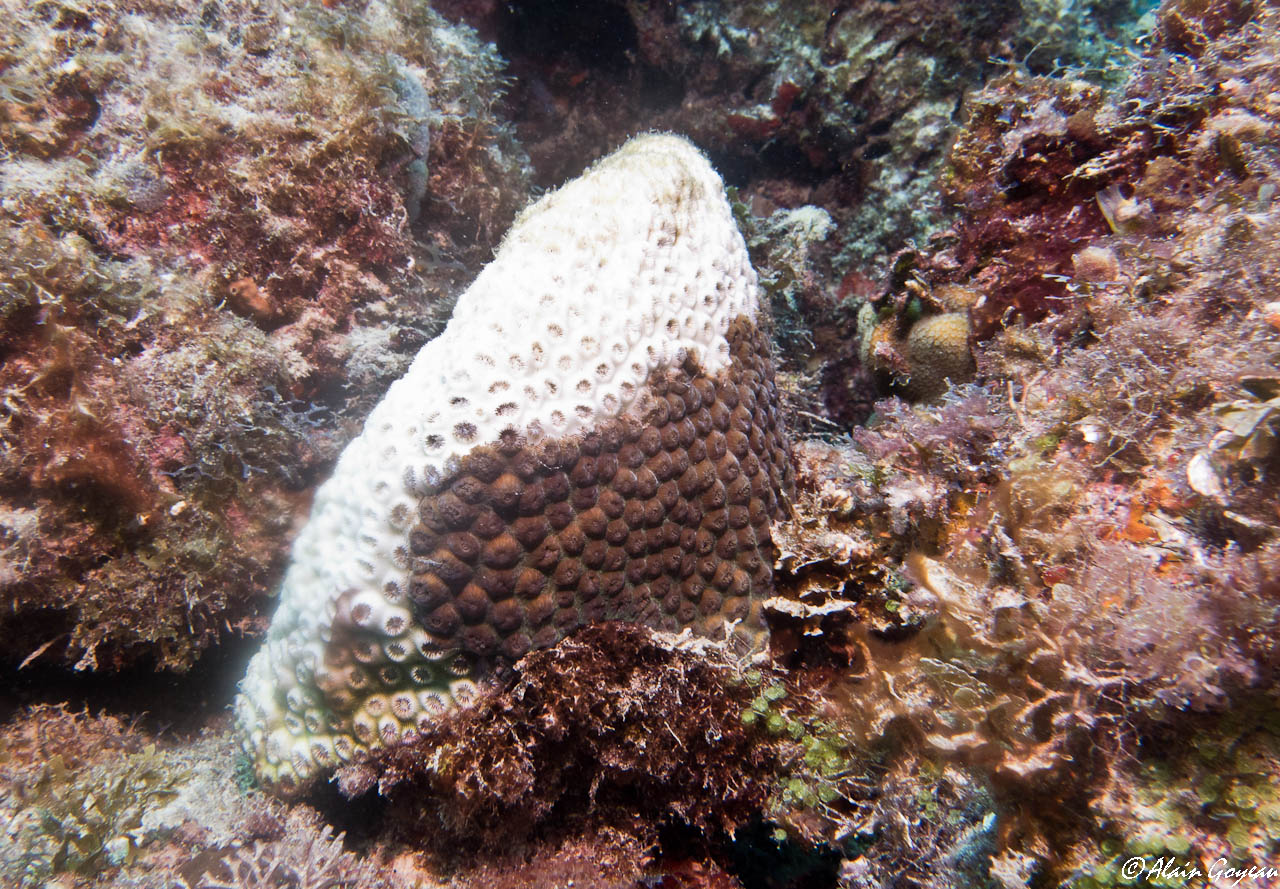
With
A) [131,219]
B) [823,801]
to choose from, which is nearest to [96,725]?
[131,219]

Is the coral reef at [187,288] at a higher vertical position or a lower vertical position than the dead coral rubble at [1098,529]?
higher

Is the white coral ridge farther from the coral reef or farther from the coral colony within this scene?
the coral reef

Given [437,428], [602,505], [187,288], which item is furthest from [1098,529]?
[187,288]

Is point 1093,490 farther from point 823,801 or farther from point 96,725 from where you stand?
point 96,725

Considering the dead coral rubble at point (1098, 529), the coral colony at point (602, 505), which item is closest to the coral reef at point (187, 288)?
the coral colony at point (602, 505)

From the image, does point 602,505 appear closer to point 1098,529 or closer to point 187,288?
point 1098,529

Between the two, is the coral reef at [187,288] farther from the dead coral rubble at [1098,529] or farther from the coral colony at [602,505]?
the dead coral rubble at [1098,529]

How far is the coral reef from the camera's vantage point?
239cm

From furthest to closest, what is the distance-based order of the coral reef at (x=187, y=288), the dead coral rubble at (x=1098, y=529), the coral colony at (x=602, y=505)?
1. the coral reef at (x=187, y=288)
2. the coral colony at (x=602, y=505)
3. the dead coral rubble at (x=1098, y=529)

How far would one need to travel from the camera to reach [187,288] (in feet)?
9.14

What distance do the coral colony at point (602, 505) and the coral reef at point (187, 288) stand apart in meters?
Result: 0.02

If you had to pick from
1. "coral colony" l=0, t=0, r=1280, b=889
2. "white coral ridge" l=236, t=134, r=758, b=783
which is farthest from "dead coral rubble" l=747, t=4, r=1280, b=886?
"white coral ridge" l=236, t=134, r=758, b=783

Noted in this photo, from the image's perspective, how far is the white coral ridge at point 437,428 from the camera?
2.13 metres

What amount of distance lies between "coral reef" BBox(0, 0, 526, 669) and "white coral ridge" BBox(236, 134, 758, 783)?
0.81 meters
